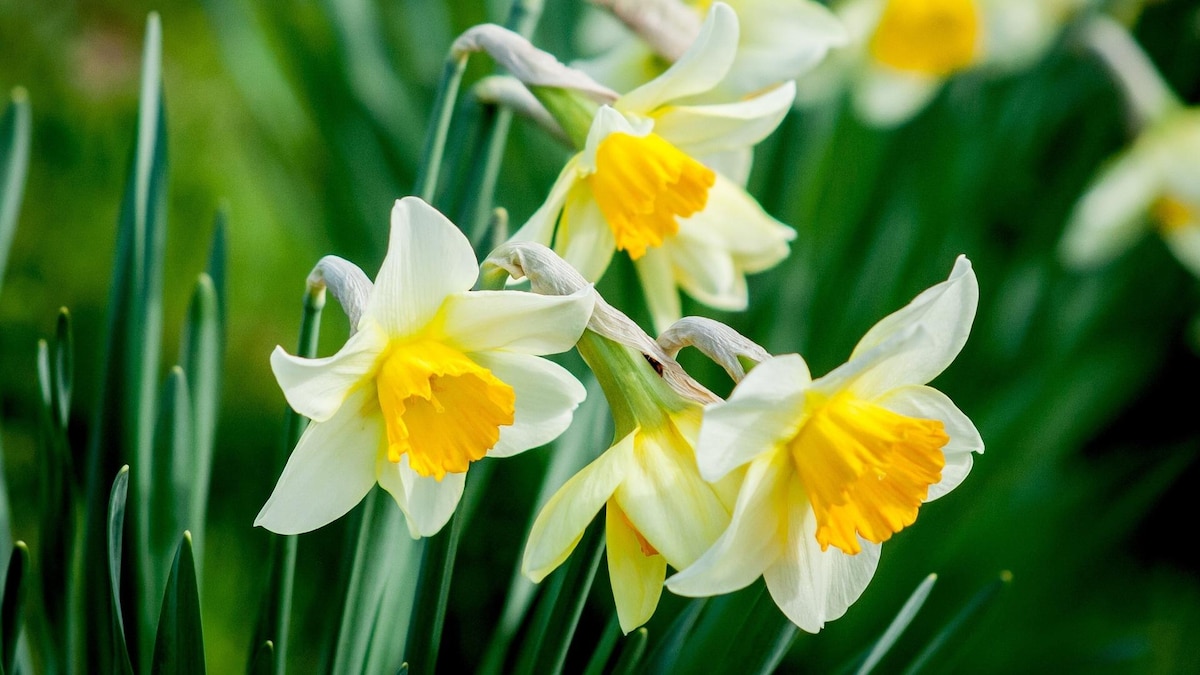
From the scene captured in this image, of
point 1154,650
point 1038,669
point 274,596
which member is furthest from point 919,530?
point 274,596

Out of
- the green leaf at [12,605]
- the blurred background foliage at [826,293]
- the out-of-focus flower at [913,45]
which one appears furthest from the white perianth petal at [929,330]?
the out-of-focus flower at [913,45]

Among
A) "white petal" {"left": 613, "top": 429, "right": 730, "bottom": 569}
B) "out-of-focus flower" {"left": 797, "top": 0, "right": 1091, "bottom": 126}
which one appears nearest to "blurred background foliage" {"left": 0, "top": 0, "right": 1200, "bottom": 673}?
"out-of-focus flower" {"left": 797, "top": 0, "right": 1091, "bottom": 126}

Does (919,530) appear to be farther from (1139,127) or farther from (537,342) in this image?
(537,342)

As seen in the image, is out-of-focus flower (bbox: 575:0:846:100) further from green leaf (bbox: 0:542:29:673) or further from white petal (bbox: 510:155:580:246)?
green leaf (bbox: 0:542:29:673)

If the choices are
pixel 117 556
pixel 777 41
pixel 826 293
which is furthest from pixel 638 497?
pixel 826 293

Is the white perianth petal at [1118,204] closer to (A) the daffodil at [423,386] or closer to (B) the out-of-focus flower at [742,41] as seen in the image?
(B) the out-of-focus flower at [742,41]
